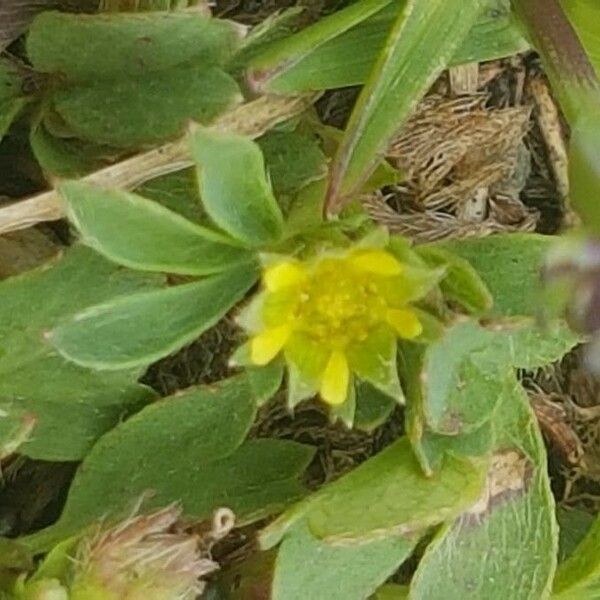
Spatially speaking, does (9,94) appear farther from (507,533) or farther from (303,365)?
(507,533)

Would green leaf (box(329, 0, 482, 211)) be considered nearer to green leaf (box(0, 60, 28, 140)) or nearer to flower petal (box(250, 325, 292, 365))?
flower petal (box(250, 325, 292, 365))

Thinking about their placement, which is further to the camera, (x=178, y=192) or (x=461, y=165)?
(x=461, y=165)

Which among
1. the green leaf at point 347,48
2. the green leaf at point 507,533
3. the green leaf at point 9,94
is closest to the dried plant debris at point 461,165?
the green leaf at point 347,48

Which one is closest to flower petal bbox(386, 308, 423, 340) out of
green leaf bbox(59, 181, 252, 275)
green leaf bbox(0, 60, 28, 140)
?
green leaf bbox(59, 181, 252, 275)

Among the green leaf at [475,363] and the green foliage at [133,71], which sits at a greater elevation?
the green foliage at [133,71]

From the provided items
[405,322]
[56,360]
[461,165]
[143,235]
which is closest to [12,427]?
[56,360]

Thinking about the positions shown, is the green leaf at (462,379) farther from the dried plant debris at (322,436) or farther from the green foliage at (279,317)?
the dried plant debris at (322,436)
